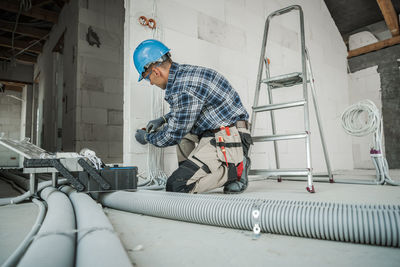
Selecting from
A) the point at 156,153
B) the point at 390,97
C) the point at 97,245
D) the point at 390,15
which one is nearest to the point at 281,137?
the point at 156,153

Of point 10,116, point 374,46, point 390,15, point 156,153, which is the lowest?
point 156,153

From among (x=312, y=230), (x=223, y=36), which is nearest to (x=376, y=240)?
(x=312, y=230)

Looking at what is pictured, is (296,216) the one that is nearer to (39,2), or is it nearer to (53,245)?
(53,245)

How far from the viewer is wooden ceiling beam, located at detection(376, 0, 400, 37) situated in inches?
125

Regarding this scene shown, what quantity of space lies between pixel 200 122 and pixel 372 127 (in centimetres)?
156

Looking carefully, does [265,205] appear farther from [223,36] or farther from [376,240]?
[223,36]

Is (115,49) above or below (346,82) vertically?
above

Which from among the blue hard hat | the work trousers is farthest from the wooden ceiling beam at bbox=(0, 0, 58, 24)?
the work trousers

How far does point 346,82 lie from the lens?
4.06 m

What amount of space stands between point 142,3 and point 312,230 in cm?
186

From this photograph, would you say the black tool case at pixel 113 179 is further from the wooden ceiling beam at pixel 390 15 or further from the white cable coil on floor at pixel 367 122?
the wooden ceiling beam at pixel 390 15

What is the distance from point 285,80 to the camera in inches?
82.8

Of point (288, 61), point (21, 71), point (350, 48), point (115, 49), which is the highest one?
point (21, 71)

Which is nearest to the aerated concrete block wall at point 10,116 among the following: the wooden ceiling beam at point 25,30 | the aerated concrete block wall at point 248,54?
the wooden ceiling beam at point 25,30
